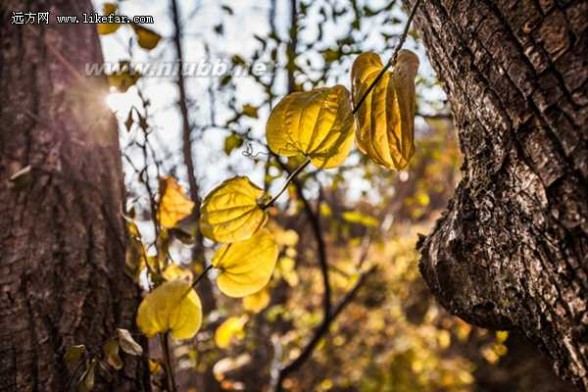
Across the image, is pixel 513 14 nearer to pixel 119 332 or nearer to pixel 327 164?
pixel 327 164

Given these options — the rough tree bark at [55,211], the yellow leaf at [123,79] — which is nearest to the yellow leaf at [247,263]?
the rough tree bark at [55,211]

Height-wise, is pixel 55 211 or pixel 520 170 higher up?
pixel 55 211

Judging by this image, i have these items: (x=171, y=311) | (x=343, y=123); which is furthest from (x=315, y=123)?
(x=171, y=311)

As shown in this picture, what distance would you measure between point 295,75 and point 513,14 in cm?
74

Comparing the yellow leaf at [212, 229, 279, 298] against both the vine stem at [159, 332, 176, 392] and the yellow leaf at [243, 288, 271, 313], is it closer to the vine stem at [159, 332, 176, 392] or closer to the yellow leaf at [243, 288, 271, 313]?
the vine stem at [159, 332, 176, 392]

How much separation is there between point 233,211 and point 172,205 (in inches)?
13.2

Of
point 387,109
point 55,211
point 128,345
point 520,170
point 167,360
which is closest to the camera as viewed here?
point 520,170

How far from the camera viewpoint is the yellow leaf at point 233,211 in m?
0.66

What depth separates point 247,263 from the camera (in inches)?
29.4

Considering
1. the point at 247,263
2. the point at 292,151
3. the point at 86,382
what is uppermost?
the point at 292,151

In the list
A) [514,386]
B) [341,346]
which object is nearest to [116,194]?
[514,386]

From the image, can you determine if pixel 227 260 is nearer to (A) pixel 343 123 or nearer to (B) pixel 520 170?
(A) pixel 343 123

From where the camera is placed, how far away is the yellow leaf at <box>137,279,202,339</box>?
0.71m

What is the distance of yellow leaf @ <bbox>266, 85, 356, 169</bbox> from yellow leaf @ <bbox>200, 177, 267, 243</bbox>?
0.08 meters
